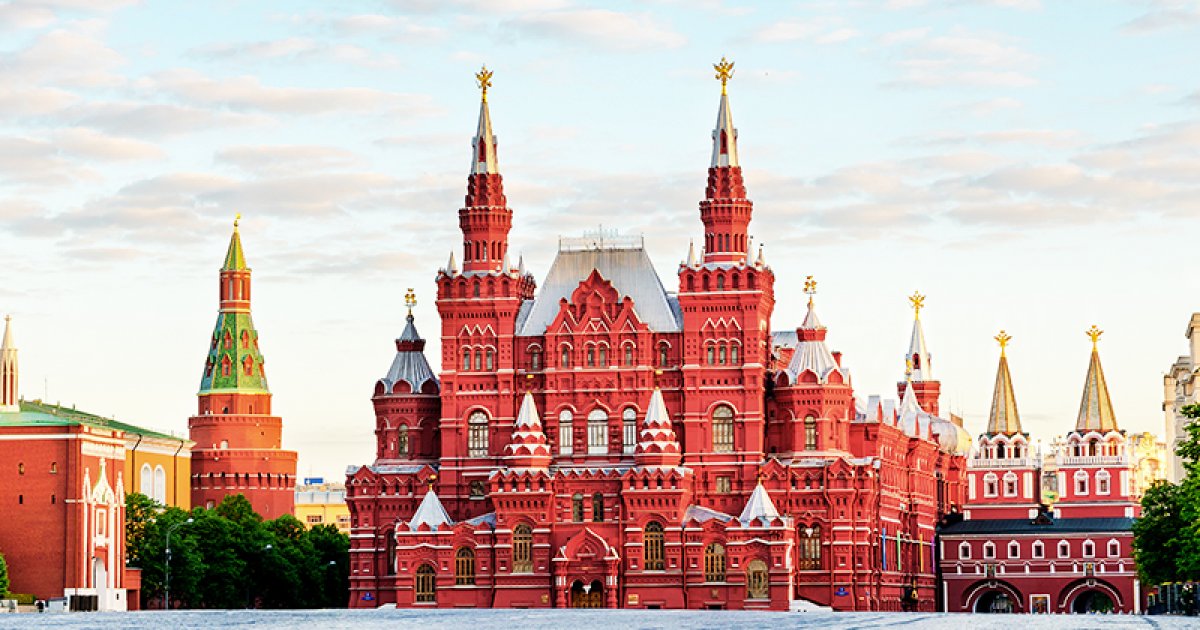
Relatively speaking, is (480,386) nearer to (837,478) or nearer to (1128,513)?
(837,478)

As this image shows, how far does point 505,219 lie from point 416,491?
19174 millimetres

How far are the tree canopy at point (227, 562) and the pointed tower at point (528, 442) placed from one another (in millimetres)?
24102

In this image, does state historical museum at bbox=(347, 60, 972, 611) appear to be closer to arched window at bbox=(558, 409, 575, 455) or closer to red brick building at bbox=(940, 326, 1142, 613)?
arched window at bbox=(558, 409, 575, 455)

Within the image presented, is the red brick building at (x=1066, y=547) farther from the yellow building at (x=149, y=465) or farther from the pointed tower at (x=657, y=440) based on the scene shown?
the yellow building at (x=149, y=465)

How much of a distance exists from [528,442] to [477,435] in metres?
7.10

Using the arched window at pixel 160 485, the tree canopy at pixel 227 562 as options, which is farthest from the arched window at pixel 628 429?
the arched window at pixel 160 485

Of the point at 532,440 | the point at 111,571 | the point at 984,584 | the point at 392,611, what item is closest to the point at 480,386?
the point at 532,440

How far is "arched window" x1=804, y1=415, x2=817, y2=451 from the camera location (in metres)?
152

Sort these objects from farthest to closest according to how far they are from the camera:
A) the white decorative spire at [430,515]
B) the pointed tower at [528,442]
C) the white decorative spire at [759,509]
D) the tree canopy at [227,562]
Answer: the tree canopy at [227,562], the white decorative spire at [430,515], the pointed tower at [528,442], the white decorative spire at [759,509]

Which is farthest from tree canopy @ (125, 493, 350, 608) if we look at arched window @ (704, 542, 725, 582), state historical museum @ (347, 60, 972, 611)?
arched window @ (704, 542, 725, 582)

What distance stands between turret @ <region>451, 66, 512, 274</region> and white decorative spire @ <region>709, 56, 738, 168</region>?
14612 mm

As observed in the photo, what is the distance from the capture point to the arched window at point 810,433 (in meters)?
152

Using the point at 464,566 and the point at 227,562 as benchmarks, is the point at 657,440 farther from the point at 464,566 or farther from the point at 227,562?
the point at 227,562

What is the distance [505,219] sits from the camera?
514ft
